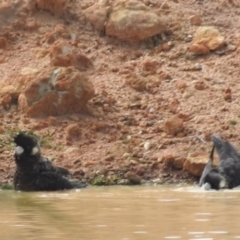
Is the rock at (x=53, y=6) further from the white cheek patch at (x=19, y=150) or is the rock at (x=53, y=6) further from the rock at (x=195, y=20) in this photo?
the white cheek patch at (x=19, y=150)

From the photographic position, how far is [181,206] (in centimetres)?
898

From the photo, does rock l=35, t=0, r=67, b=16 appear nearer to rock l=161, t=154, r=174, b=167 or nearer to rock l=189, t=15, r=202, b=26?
rock l=189, t=15, r=202, b=26

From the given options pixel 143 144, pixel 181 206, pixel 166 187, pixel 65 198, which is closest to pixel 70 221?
pixel 181 206

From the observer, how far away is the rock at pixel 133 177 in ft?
39.2

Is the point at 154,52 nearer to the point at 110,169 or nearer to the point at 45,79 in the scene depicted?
the point at 45,79

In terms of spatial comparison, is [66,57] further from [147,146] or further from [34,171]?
[34,171]

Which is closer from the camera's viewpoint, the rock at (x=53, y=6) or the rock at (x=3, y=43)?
the rock at (x=3, y=43)

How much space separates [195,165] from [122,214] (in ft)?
12.0

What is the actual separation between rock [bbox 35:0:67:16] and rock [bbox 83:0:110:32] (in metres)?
0.50

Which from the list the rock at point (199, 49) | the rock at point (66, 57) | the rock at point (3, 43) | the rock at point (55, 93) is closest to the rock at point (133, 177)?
the rock at point (55, 93)

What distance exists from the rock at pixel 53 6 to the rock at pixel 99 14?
1.62 feet

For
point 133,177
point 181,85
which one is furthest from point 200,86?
point 133,177

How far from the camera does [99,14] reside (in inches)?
652

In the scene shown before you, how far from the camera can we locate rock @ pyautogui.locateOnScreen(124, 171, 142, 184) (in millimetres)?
11941
